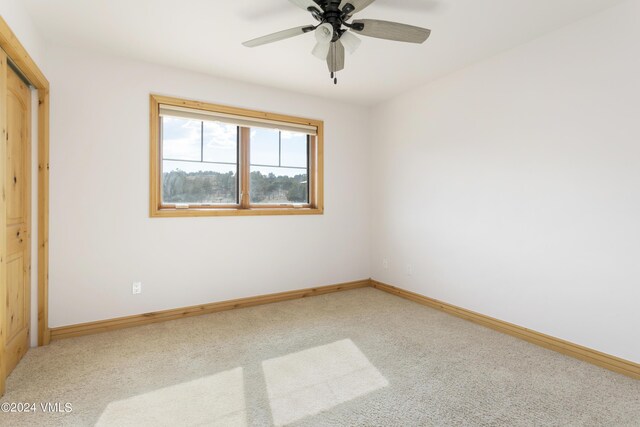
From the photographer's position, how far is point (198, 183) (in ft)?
11.2

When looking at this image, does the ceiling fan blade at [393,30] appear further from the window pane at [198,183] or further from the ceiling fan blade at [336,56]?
the window pane at [198,183]

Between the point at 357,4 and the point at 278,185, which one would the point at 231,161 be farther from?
the point at 357,4

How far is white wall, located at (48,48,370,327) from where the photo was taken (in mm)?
2719

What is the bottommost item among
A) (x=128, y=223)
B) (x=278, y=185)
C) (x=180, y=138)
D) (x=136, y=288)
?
(x=136, y=288)

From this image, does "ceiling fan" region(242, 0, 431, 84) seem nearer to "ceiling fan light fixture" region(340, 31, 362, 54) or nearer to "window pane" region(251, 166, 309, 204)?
"ceiling fan light fixture" region(340, 31, 362, 54)

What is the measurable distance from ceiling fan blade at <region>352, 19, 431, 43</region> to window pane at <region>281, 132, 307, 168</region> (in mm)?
2108

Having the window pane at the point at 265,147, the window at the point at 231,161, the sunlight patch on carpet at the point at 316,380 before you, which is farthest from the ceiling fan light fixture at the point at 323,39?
the sunlight patch on carpet at the point at 316,380

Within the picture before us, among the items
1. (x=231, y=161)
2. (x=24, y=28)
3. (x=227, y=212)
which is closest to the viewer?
(x=24, y=28)

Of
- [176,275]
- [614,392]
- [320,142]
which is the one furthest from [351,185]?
[614,392]

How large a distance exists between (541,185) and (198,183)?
318 centimetres

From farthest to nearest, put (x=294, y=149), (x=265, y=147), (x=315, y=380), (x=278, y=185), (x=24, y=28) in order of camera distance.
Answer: (x=294, y=149)
(x=278, y=185)
(x=265, y=147)
(x=24, y=28)
(x=315, y=380)

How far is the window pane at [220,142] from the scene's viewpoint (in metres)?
3.44

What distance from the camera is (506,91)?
283 centimetres

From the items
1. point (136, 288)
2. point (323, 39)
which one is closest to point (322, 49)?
point (323, 39)
